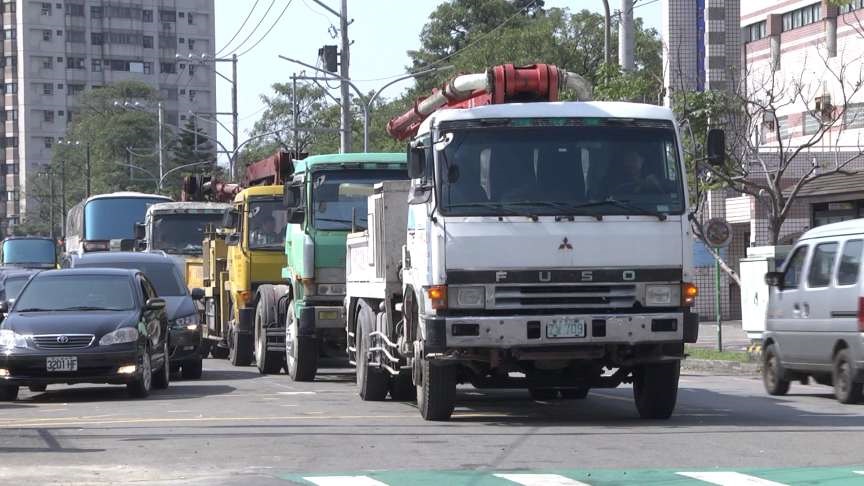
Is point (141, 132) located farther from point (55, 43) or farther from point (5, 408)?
point (5, 408)

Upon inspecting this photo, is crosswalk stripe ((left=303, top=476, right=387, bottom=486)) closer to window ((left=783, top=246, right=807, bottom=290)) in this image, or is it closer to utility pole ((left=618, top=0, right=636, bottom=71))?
window ((left=783, top=246, right=807, bottom=290))

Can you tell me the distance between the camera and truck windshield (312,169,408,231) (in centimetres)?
2217

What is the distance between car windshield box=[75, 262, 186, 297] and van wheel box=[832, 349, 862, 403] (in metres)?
11.0

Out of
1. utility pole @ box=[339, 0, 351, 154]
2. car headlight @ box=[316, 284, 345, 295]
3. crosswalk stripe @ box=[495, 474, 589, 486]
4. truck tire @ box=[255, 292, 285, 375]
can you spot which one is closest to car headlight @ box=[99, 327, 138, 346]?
car headlight @ box=[316, 284, 345, 295]

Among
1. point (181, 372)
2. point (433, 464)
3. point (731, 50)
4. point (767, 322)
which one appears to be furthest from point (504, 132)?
point (731, 50)

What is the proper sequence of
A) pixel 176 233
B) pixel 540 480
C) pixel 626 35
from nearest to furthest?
pixel 540 480 < pixel 626 35 < pixel 176 233

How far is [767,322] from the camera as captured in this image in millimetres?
20141

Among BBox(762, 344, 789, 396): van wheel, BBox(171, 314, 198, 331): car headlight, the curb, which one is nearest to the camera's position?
BBox(762, 344, 789, 396): van wheel

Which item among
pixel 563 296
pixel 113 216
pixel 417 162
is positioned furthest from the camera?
pixel 113 216

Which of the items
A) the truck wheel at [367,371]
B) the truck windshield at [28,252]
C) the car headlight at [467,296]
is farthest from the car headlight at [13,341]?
the truck windshield at [28,252]

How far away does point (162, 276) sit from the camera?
25.4 meters

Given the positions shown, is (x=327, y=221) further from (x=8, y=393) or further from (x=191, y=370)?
(x=8, y=393)

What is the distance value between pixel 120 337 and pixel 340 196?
4305 millimetres

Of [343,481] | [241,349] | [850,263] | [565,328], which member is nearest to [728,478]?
[343,481]
